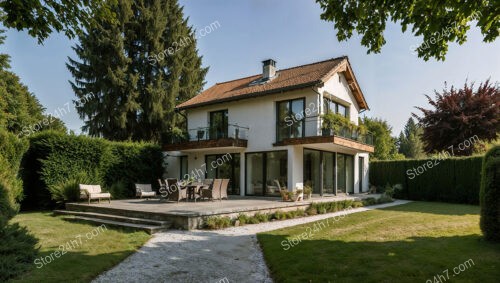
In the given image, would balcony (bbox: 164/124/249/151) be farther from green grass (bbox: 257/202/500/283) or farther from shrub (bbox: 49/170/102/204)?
green grass (bbox: 257/202/500/283)

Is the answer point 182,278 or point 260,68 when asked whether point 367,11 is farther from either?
point 260,68

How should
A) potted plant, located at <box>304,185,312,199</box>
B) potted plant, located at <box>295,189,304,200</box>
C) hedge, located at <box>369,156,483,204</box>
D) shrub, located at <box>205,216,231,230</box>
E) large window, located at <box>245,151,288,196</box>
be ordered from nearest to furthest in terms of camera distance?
shrub, located at <box>205,216,231,230</box> < potted plant, located at <box>295,189,304,200</box> < potted plant, located at <box>304,185,312,199</box> < large window, located at <box>245,151,288,196</box> < hedge, located at <box>369,156,483,204</box>

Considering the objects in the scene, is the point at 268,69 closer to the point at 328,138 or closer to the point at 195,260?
the point at 328,138

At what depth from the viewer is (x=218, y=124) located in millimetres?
20500

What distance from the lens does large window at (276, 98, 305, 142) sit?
17.0 metres

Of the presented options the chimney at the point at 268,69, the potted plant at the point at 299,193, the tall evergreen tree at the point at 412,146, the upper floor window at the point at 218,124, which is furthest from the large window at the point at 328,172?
the tall evergreen tree at the point at 412,146

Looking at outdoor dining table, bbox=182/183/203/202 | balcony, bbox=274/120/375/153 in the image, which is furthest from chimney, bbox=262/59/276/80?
outdoor dining table, bbox=182/183/203/202

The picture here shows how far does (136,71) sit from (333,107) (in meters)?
16.4

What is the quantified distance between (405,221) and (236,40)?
969 cm

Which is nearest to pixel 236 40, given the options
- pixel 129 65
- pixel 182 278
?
pixel 182 278

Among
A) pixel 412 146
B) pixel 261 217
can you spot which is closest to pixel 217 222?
pixel 261 217

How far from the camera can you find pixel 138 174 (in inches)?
749

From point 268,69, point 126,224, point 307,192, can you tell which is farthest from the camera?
point 268,69

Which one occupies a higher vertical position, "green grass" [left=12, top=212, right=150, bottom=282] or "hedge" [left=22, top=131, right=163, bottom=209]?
"hedge" [left=22, top=131, right=163, bottom=209]
